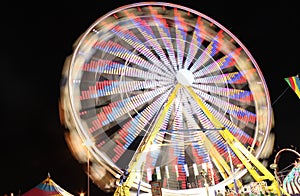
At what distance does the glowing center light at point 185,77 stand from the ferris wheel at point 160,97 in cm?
3

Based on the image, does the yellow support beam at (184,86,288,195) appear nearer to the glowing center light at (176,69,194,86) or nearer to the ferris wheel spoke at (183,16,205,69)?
the glowing center light at (176,69,194,86)

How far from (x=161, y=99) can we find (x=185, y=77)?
1.15 meters

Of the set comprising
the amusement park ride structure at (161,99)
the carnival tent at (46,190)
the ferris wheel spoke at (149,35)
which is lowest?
the carnival tent at (46,190)

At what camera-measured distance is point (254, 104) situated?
38.6 ft

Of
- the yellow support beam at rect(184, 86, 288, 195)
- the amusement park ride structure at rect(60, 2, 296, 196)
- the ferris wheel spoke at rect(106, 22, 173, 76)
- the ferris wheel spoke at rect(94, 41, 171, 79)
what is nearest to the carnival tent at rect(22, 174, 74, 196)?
the amusement park ride structure at rect(60, 2, 296, 196)

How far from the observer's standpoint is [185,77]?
10688 mm

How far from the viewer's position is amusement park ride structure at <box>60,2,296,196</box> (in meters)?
9.09

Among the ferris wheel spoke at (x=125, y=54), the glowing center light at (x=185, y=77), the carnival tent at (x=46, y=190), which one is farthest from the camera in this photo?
the carnival tent at (x=46, y=190)

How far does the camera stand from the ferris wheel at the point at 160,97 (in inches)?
359

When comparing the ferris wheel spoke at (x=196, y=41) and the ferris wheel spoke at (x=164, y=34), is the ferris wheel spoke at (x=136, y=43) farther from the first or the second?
the ferris wheel spoke at (x=196, y=41)

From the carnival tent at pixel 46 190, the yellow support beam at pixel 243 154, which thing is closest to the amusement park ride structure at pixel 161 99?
the yellow support beam at pixel 243 154

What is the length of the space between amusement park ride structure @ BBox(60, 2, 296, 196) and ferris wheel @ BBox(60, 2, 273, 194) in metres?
0.03

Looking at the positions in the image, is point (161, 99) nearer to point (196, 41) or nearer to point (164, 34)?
point (164, 34)

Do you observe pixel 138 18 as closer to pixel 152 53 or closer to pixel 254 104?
pixel 152 53
